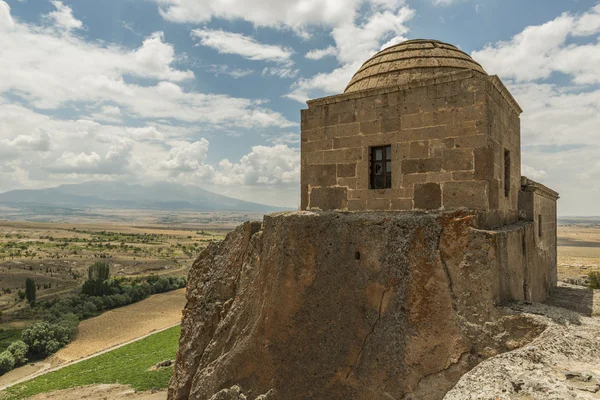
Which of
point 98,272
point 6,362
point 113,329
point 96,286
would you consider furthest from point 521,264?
point 98,272

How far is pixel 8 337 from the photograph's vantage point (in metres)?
27.5

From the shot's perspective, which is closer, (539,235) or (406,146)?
(406,146)

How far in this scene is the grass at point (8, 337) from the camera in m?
25.8

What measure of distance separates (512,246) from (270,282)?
13.8 ft

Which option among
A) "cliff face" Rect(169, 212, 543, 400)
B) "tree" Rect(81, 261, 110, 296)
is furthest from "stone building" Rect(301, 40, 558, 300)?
"tree" Rect(81, 261, 110, 296)

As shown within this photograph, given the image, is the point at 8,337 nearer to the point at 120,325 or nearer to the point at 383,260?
the point at 120,325

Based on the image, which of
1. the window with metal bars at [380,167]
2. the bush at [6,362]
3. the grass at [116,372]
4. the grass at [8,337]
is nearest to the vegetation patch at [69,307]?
the bush at [6,362]

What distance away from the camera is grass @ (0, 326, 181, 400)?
55.7 ft

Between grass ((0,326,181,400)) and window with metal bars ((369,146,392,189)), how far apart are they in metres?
13.9

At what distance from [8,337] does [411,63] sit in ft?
112

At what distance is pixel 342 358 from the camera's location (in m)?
5.89

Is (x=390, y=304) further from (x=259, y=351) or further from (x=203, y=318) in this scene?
(x=203, y=318)

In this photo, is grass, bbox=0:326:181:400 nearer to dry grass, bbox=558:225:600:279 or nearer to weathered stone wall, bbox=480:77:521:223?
weathered stone wall, bbox=480:77:521:223

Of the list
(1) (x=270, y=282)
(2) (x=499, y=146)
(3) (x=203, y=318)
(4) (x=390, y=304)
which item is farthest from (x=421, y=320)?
(3) (x=203, y=318)
